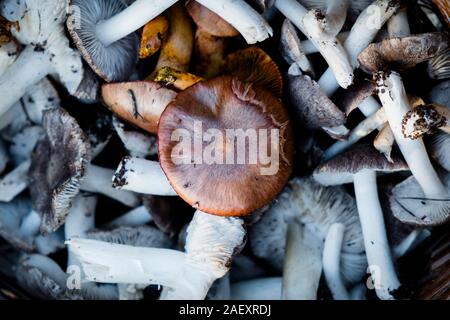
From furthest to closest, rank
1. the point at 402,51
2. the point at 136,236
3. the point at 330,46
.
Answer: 1. the point at 136,236
2. the point at 330,46
3. the point at 402,51

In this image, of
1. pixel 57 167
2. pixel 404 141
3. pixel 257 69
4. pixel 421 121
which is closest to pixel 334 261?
pixel 404 141

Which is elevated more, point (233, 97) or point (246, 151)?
point (233, 97)

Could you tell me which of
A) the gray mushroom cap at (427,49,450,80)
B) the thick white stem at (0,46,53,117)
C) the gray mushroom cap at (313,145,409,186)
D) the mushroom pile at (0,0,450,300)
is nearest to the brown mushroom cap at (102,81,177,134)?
the mushroom pile at (0,0,450,300)

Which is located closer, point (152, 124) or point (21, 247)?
point (152, 124)

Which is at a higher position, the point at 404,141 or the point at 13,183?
the point at 404,141

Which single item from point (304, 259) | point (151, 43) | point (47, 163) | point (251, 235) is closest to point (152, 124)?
point (151, 43)

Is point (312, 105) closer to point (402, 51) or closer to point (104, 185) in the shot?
point (402, 51)

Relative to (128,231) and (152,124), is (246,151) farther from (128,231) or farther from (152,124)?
(128,231)
